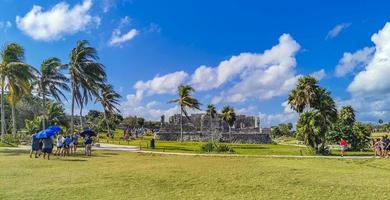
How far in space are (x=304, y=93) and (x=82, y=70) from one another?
24.4 meters

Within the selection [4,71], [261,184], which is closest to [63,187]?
[261,184]

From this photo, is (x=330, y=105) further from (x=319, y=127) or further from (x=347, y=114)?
(x=347, y=114)

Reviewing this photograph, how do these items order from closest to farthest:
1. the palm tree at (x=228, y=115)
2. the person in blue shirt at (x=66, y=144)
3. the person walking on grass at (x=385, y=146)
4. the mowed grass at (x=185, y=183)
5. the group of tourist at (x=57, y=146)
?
the mowed grass at (x=185, y=183) → the group of tourist at (x=57, y=146) → the person in blue shirt at (x=66, y=144) → the person walking on grass at (x=385, y=146) → the palm tree at (x=228, y=115)

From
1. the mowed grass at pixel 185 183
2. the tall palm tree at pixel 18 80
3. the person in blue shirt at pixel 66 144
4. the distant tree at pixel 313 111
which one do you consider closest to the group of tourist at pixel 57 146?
the person in blue shirt at pixel 66 144

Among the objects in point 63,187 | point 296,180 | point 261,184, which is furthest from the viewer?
point 296,180

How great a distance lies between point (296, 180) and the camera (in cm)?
1606

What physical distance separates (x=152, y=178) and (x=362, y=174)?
378 inches

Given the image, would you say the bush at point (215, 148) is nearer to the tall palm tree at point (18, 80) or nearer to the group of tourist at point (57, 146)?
the group of tourist at point (57, 146)

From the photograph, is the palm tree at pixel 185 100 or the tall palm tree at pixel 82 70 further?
the palm tree at pixel 185 100

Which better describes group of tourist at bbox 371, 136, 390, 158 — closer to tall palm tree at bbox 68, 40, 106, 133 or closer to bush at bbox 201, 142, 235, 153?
bush at bbox 201, 142, 235, 153

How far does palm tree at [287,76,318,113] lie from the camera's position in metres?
41.6

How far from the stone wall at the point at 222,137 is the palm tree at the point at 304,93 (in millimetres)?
26222

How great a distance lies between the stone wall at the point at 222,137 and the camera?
72750 mm

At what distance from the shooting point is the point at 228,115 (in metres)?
91.2
